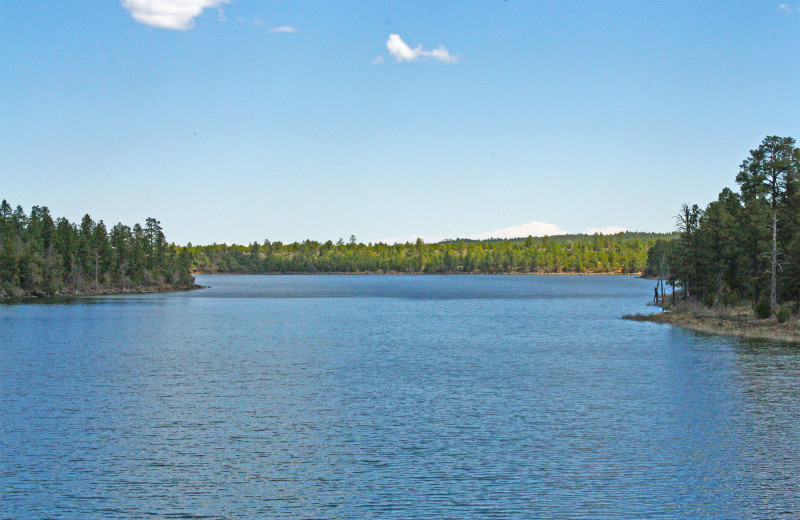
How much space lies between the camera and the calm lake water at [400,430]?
22906 mm

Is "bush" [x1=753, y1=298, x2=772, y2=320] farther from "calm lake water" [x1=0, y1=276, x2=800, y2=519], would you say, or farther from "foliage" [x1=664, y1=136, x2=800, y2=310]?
"calm lake water" [x1=0, y1=276, x2=800, y2=519]

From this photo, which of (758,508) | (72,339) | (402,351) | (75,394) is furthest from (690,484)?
(72,339)

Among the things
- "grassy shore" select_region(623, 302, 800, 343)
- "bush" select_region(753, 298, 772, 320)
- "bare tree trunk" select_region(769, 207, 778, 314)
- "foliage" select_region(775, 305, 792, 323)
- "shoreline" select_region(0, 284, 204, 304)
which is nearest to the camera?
"grassy shore" select_region(623, 302, 800, 343)

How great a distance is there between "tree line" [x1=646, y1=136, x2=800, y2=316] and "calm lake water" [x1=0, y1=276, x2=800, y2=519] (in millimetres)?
13713

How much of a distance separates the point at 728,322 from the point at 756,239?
34.2 ft

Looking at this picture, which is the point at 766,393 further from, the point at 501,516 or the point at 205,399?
the point at 205,399

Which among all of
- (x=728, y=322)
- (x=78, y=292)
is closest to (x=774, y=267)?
(x=728, y=322)

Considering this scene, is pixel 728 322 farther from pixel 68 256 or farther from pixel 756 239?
pixel 68 256

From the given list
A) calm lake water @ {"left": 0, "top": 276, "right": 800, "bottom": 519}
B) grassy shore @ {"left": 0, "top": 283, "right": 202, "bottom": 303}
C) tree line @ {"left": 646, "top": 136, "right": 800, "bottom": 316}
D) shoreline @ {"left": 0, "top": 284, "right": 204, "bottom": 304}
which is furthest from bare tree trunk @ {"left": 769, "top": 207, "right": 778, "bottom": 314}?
grassy shore @ {"left": 0, "top": 283, "right": 202, "bottom": 303}

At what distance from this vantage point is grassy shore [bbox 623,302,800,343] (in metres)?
67.6

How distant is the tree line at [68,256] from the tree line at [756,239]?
425ft

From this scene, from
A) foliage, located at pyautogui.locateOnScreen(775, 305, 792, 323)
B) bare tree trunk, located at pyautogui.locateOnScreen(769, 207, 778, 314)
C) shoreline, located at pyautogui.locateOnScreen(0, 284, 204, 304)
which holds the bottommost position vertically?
shoreline, located at pyautogui.locateOnScreen(0, 284, 204, 304)

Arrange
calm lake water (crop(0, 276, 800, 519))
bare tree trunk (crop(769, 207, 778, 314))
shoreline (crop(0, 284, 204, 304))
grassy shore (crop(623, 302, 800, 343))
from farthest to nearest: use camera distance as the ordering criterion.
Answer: shoreline (crop(0, 284, 204, 304))
bare tree trunk (crop(769, 207, 778, 314))
grassy shore (crop(623, 302, 800, 343))
calm lake water (crop(0, 276, 800, 519))

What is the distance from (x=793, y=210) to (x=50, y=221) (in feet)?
524
